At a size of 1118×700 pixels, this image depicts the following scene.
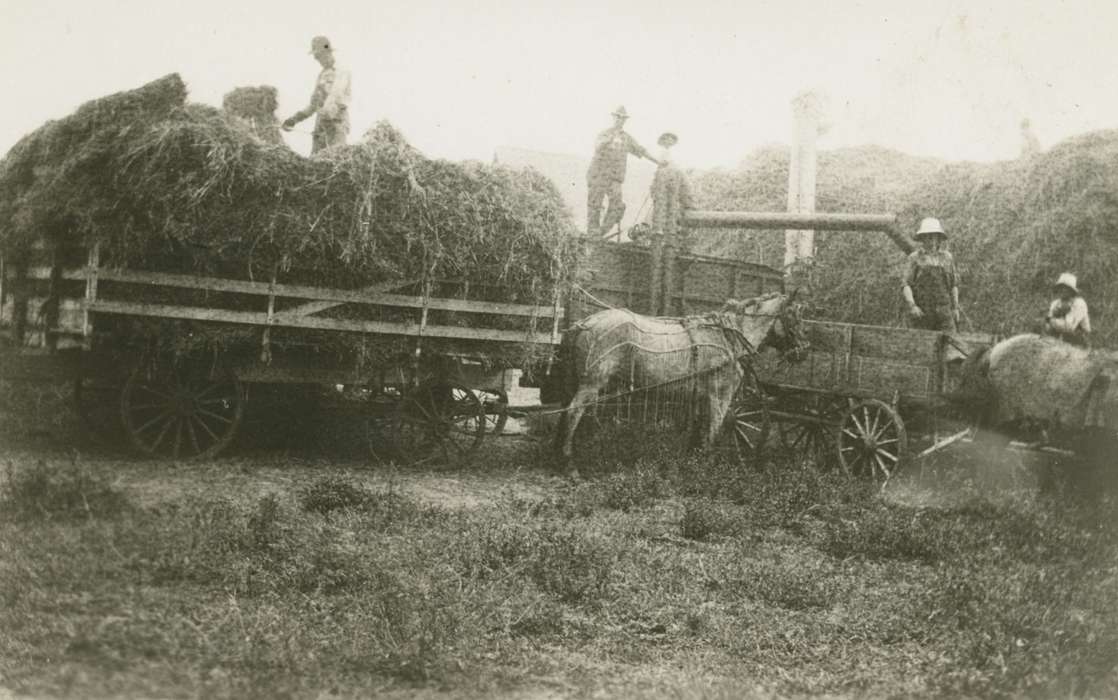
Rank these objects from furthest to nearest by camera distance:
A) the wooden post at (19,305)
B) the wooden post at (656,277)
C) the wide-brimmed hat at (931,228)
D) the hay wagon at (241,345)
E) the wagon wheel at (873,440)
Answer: the wooden post at (656,277)
the wide-brimmed hat at (931,228)
the wagon wheel at (873,440)
the wooden post at (19,305)
the hay wagon at (241,345)

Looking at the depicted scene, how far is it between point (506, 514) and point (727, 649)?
2.77 metres

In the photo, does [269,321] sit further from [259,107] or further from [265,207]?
[259,107]

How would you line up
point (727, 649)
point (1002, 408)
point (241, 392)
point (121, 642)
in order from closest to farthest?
1. point (121, 642)
2. point (727, 649)
3. point (241, 392)
4. point (1002, 408)

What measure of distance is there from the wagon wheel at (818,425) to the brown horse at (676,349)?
0.76m

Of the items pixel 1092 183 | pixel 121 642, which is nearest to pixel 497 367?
pixel 121 642

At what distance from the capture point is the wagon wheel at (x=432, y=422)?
8.93 m

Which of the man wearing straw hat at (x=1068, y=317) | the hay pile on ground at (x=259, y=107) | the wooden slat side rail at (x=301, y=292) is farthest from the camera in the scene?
the man wearing straw hat at (x=1068, y=317)

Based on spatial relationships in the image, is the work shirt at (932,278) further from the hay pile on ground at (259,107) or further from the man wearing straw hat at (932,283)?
the hay pile on ground at (259,107)

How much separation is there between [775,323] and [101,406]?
23.8 ft

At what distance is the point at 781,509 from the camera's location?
760 cm

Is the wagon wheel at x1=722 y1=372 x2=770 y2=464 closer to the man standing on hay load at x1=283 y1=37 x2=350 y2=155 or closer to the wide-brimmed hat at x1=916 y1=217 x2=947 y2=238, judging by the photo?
the wide-brimmed hat at x1=916 y1=217 x2=947 y2=238

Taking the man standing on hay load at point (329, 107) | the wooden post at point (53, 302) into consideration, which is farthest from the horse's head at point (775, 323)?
the wooden post at point (53, 302)

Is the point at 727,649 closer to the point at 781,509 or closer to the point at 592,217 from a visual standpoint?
the point at 781,509

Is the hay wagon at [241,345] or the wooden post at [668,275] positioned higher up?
the wooden post at [668,275]
